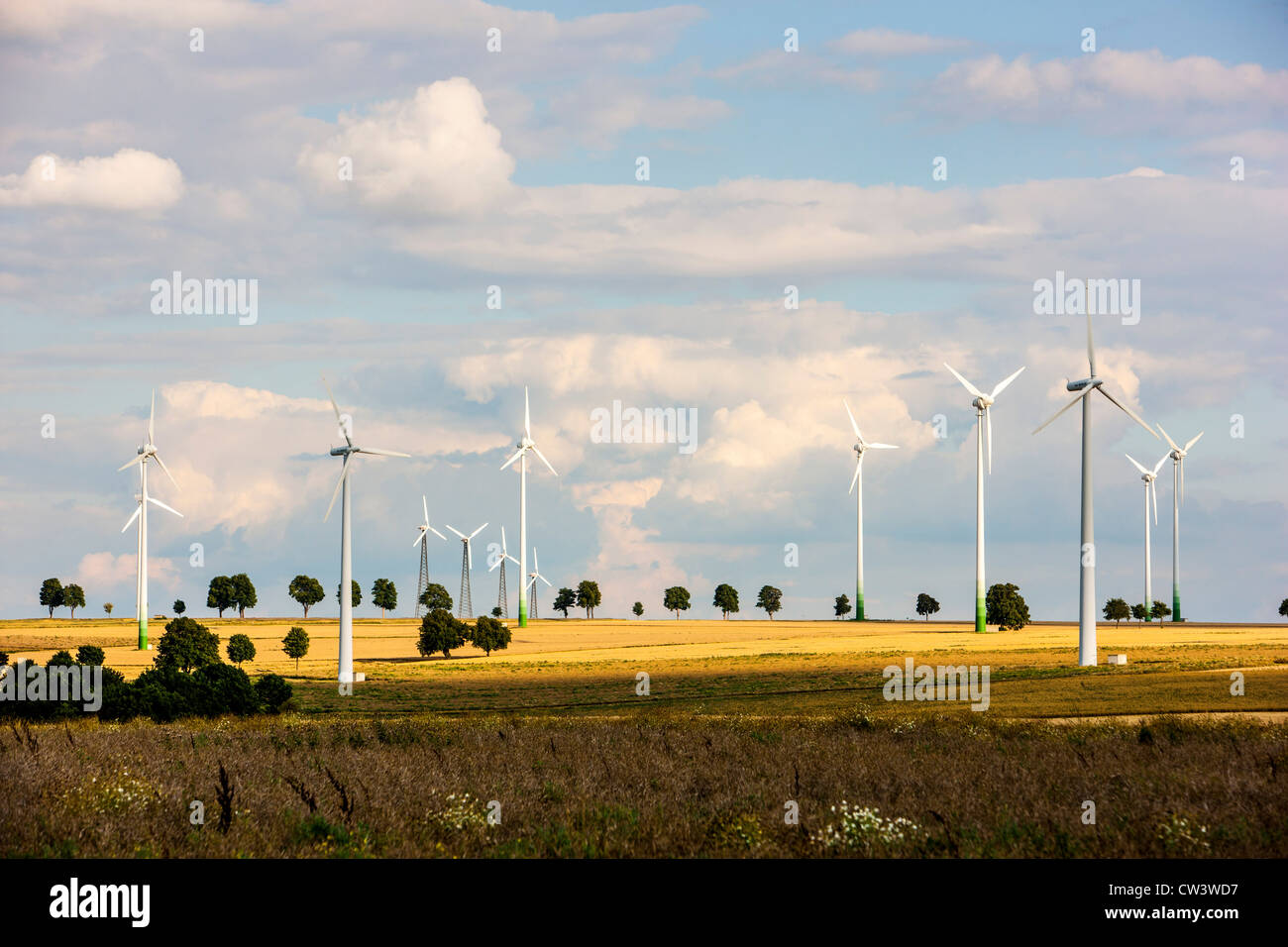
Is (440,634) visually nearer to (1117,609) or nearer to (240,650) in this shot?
(240,650)

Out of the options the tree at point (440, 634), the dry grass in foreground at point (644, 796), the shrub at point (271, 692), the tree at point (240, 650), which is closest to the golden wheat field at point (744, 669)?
the tree at point (440, 634)

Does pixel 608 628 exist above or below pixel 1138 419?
below

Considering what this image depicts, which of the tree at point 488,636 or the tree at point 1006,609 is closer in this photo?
the tree at point 488,636

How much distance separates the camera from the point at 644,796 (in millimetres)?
19359

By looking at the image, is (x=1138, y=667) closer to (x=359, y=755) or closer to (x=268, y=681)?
(x=268, y=681)

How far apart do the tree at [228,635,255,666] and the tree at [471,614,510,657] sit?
84.1 ft

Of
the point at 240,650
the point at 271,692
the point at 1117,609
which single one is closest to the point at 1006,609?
the point at 1117,609

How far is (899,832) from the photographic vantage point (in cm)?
1541

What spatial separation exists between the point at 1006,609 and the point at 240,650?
9034cm

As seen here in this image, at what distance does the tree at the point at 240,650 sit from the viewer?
100375mm

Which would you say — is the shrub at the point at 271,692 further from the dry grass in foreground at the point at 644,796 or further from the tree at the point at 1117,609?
the tree at the point at 1117,609

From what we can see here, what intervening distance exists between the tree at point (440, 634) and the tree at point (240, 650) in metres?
18.6
